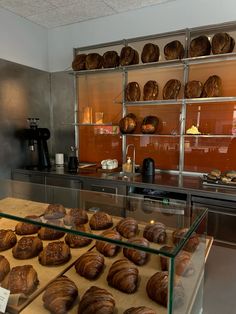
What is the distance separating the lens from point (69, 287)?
820mm

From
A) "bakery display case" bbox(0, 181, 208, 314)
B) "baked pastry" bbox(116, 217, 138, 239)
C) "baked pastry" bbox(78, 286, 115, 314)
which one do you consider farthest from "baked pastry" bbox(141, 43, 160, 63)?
"baked pastry" bbox(78, 286, 115, 314)

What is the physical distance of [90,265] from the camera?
90 centimetres

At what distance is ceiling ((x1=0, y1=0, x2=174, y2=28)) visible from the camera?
2844mm

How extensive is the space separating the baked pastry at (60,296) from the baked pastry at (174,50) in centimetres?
248

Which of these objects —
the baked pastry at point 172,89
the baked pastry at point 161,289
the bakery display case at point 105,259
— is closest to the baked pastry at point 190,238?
the bakery display case at point 105,259

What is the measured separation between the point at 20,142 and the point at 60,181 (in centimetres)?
90

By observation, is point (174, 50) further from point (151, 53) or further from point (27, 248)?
point (27, 248)

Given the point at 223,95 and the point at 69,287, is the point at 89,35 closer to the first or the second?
the point at 223,95

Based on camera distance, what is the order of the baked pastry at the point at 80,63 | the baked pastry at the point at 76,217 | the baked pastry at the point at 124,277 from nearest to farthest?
the baked pastry at the point at 124,277
the baked pastry at the point at 76,217
the baked pastry at the point at 80,63

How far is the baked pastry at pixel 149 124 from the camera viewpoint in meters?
2.88

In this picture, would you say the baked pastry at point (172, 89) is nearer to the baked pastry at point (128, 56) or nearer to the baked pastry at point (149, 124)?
the baked pastry at point (149, 124)

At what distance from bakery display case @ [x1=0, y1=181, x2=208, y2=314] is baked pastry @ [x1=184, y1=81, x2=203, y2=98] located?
171 cm

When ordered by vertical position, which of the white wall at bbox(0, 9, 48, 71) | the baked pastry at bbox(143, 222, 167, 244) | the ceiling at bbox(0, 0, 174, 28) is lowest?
the baked pastry at bbox(143, 222, 167, 244)

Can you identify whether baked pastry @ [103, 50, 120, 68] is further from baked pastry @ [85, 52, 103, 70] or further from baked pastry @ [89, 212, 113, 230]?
baked pastry @ [89, 212, 113, 230]
